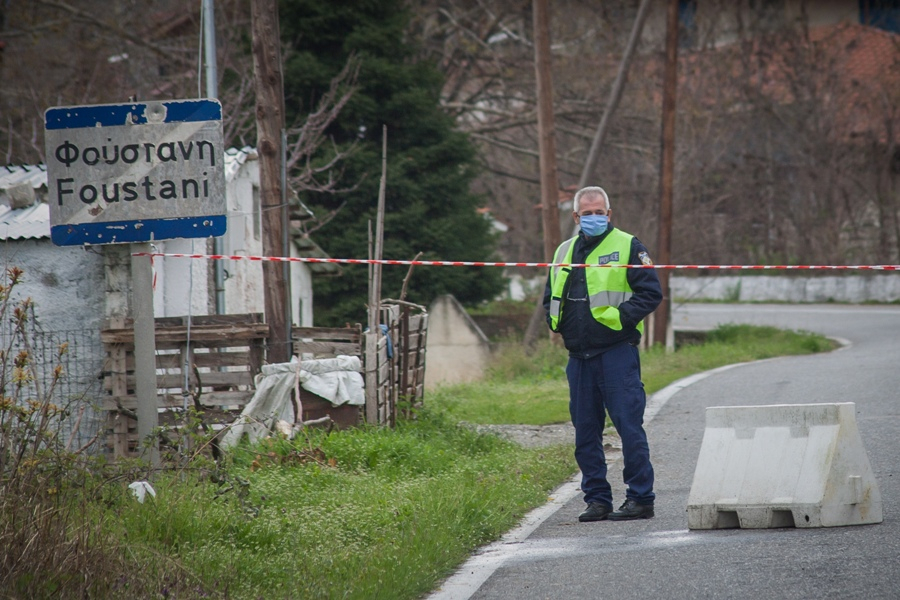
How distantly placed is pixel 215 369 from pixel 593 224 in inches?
198

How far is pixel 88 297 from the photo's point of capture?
12.3 meters

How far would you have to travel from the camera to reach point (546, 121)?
22984 millimetres

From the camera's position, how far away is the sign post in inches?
246

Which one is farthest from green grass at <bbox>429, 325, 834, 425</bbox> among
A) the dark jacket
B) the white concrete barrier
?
the white concrete barrier

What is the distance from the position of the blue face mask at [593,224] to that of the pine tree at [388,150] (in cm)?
1950

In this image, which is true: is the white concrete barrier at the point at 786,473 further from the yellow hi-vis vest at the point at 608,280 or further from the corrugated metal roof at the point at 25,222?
the corrugated metal roof at the point at 25,222

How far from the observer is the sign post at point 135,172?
625 cm

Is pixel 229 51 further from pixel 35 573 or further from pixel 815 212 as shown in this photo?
pixel 815 212

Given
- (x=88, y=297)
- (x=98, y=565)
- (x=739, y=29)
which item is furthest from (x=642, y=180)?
(x=98, y=565)

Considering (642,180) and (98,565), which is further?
(642,180)

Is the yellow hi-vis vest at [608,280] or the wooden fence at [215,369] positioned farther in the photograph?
the wooden fence at [215,369]

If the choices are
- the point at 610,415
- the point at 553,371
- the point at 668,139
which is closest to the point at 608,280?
Result: the point at 610,415

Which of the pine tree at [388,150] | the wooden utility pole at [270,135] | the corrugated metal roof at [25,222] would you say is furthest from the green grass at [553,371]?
the pine tree at [388,150]

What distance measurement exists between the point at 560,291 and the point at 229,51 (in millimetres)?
20385
